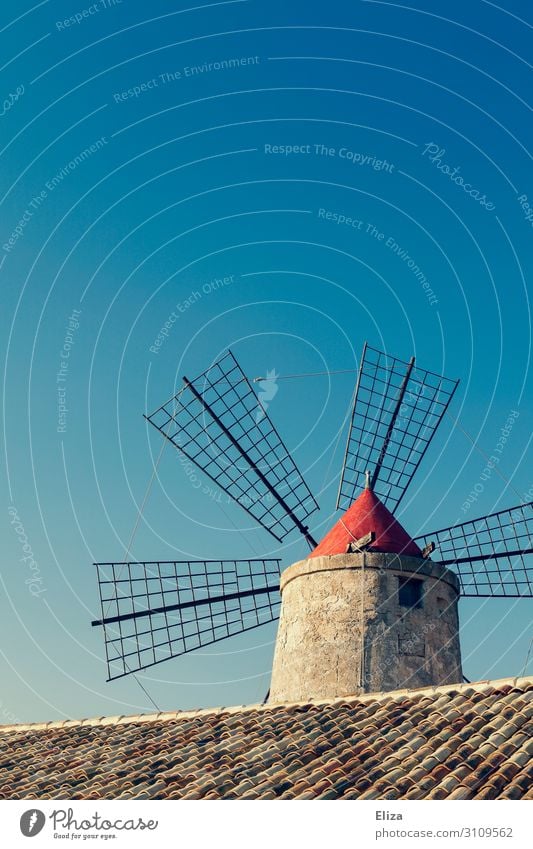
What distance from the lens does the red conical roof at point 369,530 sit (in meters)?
11.7

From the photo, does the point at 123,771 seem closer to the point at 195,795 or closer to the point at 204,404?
the point at 195,795

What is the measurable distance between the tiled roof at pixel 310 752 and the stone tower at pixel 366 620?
5.56 feet

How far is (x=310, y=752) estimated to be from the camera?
25.2 ft

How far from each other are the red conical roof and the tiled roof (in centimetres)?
285

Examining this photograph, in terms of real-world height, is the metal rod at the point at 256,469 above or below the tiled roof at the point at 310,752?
above

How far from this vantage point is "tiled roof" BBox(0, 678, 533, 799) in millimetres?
6715
